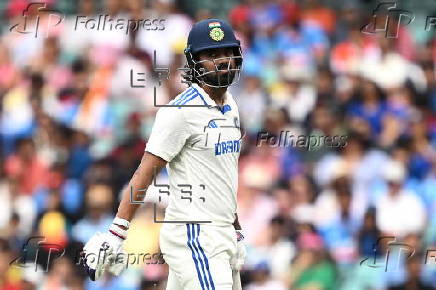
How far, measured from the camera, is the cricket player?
5.99m

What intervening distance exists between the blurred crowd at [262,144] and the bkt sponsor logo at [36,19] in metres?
0.03

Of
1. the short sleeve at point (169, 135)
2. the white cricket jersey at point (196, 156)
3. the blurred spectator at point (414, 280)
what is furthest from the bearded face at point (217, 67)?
the blurred spectator at point (414, 280)

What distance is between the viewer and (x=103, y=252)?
5.80 meters

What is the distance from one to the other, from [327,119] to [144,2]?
2879 millimetres

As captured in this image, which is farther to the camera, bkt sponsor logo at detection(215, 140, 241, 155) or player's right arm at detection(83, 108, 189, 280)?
bkt sponsor logo at detection(215, 140, 241, 155)

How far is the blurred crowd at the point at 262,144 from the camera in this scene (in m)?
9.76

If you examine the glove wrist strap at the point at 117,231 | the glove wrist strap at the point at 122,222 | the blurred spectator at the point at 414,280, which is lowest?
the blurred spectator at the point at 414,280

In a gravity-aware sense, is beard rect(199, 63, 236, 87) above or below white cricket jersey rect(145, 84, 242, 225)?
above

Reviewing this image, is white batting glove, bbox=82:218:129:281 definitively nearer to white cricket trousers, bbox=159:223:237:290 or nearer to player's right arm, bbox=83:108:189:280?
player's right arm, bbox=83:108:189:280

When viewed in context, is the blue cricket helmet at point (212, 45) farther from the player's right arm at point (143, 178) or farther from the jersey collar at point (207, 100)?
the player's right arm at point (143, 178)

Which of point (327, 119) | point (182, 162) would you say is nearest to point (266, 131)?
point (327, 119)

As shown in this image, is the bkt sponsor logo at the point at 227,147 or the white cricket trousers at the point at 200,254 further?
the bkt sponsor logo at the point at 227,147

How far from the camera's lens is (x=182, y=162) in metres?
6.12

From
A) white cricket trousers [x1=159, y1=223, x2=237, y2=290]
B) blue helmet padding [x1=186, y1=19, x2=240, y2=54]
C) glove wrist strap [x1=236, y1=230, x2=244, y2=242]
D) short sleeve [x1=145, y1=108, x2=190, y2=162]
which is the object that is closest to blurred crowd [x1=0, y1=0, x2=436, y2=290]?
glove wrist strap [x1=236, y1=230, x2=244, y2=242]
